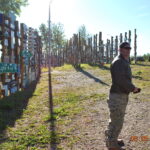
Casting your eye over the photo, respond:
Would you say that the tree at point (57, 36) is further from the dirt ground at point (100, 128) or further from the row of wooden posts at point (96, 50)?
the dirt ground at point (100, 128)

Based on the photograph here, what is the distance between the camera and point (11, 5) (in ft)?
99.1

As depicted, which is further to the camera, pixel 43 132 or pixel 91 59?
pixel 91 59

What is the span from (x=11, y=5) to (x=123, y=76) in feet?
96.5

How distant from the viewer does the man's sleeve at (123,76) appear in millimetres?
3842

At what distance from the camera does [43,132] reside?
16.8ft

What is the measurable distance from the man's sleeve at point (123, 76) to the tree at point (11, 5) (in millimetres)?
27212

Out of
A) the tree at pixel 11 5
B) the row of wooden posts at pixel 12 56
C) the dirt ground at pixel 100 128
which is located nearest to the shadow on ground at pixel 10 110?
the row of wooden posts at pixel 12 56

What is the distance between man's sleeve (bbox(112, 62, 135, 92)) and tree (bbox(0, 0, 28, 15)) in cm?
2721

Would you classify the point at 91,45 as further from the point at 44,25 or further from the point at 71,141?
the point at 44,25

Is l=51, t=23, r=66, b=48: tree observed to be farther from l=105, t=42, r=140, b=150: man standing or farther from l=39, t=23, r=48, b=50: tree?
l=105, t=42, r=140, b=150: man standing

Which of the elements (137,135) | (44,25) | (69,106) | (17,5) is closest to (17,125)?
(69,106)

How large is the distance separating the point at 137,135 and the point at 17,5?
97.2ft

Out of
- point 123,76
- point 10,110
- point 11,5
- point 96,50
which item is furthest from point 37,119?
point 11,5

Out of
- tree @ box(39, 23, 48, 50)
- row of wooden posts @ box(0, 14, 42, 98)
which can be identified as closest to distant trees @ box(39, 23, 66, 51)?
tree @ box(39, 23, 48, 50)
